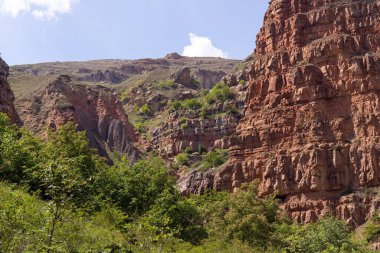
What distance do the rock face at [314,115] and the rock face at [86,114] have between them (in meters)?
23.2

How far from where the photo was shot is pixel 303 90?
66.9 m

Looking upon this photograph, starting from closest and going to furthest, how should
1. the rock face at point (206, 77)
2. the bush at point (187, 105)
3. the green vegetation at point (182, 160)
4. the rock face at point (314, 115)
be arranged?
the rock face at point (314, 115)
the green vegetation at point (182, 160)
the bush at point (187, 105)
the rock face at point (206, 77)

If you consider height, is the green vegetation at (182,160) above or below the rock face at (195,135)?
below

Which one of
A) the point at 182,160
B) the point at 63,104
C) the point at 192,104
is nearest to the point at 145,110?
the point at 192,104

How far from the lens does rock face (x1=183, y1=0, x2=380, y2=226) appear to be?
60344 millimetres

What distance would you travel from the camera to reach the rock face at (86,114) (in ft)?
280

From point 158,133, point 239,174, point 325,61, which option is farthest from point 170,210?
point 158,133

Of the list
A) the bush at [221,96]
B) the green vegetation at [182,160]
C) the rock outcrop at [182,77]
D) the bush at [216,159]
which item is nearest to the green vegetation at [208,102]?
the bush at [221,96]

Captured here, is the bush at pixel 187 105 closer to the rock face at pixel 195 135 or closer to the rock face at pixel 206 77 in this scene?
the rock face at pixel 195 135

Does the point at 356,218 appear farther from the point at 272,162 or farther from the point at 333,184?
the point at 272,162

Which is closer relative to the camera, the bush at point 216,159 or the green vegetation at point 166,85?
the bush at point 216,159

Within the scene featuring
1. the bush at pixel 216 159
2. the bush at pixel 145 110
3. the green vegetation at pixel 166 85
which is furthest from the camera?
Result: the green vegetation at pixel 166 85

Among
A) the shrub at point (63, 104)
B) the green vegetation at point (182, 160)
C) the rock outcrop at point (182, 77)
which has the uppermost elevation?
the rock outcrop at point (182, 77)

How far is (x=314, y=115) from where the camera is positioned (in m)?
→ 65.0
